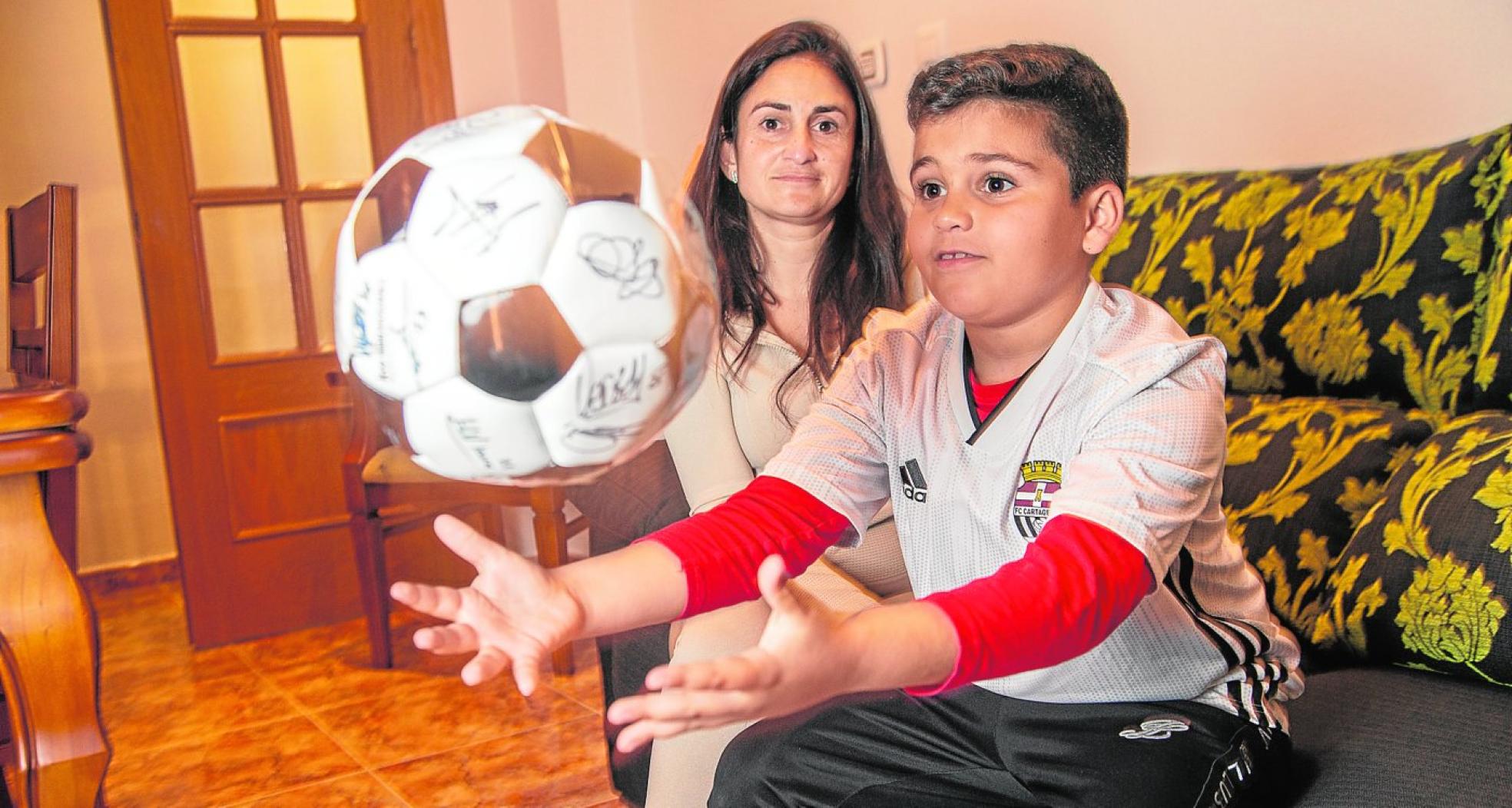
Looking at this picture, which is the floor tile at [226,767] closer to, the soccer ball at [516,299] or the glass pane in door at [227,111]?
the glass pane in door at [227,111]

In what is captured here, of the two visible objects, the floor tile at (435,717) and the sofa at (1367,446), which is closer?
the sofa at (1367,446)

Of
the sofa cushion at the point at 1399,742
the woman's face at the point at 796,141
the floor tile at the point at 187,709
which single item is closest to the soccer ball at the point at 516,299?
the sofa cushion at the point at 1399,742

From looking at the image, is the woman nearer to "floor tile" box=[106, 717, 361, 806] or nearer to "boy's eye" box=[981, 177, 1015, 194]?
"boy's eye" box=[981, 177, 1015, 194]

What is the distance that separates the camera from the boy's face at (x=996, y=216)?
1047mm

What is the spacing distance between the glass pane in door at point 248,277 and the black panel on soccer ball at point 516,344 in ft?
9.19

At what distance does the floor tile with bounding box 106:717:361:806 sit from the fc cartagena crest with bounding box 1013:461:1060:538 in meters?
1.68

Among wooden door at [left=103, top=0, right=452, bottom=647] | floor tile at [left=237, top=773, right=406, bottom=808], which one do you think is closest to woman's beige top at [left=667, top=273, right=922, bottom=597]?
floor tile at [left=237, top=773, right=406, bottom=808]

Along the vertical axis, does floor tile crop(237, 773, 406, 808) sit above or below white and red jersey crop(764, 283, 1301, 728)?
below

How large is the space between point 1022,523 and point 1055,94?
0.39 metres

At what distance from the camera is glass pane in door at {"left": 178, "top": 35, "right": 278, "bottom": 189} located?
3.05 metres

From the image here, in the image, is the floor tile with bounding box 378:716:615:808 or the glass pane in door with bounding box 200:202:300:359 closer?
the floor tile with bounding box 378:716:615:808

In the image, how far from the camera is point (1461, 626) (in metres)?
1.06

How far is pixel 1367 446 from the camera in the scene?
1247mm

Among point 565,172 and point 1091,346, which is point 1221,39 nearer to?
point 1091,346
